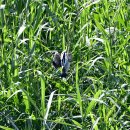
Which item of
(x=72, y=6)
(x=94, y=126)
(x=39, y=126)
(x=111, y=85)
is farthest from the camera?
(x=72, y=6)

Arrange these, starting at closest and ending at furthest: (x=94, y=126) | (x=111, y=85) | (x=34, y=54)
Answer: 1. (x=94, y=126)
2. (x=111, y=85)
3. (x=34, y=54)

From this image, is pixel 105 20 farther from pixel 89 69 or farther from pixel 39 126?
pixel 39 126

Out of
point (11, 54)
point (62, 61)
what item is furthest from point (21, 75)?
point (62, 61)

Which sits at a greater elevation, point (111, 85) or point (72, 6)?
point (72, 6)

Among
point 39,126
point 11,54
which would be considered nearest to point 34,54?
point 11,54

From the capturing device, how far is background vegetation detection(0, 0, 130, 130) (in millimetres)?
2279

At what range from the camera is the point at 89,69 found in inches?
99.8

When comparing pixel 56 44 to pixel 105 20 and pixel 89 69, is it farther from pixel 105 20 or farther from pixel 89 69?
pixel 89 69

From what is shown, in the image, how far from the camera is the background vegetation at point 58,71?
2.28 metres

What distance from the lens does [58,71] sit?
257cm

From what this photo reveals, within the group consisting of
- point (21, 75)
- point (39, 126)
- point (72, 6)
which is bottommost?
point (39, 126)

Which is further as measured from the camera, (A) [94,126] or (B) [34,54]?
(B) [34,54]

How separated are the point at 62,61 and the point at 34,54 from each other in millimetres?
368

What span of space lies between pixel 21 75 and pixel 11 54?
14 cm
